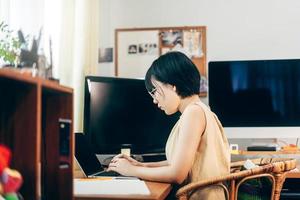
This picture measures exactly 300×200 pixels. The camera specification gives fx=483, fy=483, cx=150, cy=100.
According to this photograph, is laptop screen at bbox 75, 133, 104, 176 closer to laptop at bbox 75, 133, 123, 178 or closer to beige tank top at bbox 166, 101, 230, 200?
laptop at bbox 75, 133, 123, 178

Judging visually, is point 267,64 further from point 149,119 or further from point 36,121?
point 36,121

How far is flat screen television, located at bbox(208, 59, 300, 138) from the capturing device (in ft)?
8.65

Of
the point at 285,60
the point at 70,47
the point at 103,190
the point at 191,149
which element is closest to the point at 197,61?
the point at 285,60

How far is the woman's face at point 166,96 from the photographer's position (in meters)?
1.84

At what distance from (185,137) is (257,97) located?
1144mm

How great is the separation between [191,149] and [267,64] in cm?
121

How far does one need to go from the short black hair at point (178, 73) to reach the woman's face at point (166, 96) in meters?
0.02

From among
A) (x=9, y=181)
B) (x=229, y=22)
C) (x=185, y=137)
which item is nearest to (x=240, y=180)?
(x=185, y=137)

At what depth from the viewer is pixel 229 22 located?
2.92 m

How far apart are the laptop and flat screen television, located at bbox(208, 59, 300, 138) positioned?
2.89 feet

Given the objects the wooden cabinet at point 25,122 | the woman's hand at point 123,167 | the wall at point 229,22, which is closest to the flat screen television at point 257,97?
the wall at point 229,22

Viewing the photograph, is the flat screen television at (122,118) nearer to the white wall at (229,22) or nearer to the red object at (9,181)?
the white wall at (229,22)

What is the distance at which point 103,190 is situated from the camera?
1.46 m

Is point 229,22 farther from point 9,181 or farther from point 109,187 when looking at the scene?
point 9,181
